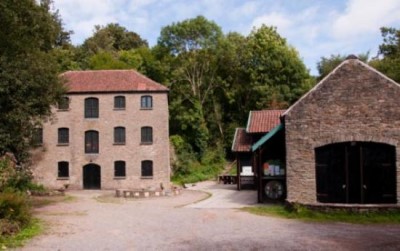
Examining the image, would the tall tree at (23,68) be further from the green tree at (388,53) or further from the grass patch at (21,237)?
the green tree at (388,53)

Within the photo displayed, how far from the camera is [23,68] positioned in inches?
769

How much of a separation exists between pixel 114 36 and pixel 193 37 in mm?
24825

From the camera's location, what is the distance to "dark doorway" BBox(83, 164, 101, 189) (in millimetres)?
36188

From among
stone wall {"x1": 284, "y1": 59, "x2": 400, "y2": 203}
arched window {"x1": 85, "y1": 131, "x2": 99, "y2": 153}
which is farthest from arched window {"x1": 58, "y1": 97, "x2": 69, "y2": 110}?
stone wall {"x1": 284, "y1": 59, "x2": 400, "y2": 203}

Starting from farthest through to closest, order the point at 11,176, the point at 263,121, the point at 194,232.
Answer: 1. the point at 263,121
2. the point at 11,176
3. the point at 194,232

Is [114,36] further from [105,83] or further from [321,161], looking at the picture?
[321,161]

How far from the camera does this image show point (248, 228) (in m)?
15.3

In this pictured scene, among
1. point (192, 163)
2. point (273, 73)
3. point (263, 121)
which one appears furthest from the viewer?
point (273, 73)

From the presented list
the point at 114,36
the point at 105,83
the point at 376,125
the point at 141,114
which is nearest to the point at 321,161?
the point at 376,125

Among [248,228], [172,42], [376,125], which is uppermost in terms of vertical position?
[172,42]

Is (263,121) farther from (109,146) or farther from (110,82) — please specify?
(110,82)

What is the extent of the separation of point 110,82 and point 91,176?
299 inches

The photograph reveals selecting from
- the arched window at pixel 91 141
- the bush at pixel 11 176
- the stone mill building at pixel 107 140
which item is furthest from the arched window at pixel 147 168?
the bush at pixel 11 176

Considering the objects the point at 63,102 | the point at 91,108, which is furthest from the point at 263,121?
the point at 91,108
